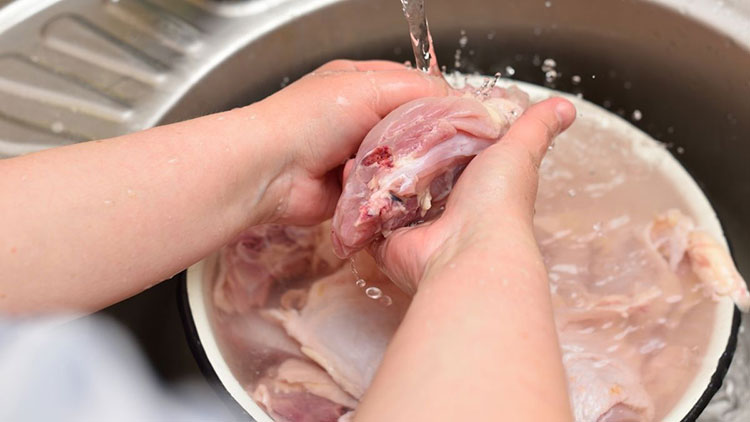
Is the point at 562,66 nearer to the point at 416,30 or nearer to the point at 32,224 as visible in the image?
the point at 416,30

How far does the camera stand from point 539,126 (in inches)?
25.4

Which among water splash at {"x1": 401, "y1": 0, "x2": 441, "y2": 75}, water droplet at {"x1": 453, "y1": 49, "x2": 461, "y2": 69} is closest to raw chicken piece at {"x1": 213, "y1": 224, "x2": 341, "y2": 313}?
water splash at {"x1": 401, "y1": 0, "x2": 441, "y2": 75}

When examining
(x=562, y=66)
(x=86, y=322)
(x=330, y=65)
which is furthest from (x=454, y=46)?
(x=86, y=322)

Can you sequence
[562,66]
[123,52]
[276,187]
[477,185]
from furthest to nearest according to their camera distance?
[562,66], [123,52], [276,187], [477,185]

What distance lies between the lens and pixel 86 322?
76 cm

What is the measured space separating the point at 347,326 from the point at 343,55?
1.42ft

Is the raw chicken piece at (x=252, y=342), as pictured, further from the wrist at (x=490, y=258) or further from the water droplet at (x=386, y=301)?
the wrist at (x=490, y=258)

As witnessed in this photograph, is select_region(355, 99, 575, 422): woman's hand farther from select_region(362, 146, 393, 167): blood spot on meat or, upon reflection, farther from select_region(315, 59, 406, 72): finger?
select_region(315, 59, 406, 72): finger

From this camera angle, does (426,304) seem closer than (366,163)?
Yes

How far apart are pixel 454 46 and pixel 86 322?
0.62 metres

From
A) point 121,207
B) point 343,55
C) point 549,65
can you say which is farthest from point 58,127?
point 549,65

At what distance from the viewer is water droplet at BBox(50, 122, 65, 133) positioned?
0.82 m

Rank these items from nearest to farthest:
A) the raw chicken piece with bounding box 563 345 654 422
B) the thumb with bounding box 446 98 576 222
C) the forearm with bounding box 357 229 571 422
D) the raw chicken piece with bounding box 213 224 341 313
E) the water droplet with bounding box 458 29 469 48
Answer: the forearm with bounding box 357 229 571 422 < the thumb with bounding box 446 98 576 222 < the raw chicken piece with bounding box 563 345 654 422 < the raw chicken piece with bounding box 213 224 341 313 < the water droplet with bounding box 458 29 469 48

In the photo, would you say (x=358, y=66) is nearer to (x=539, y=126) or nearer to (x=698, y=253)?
(x=539, y=126)
